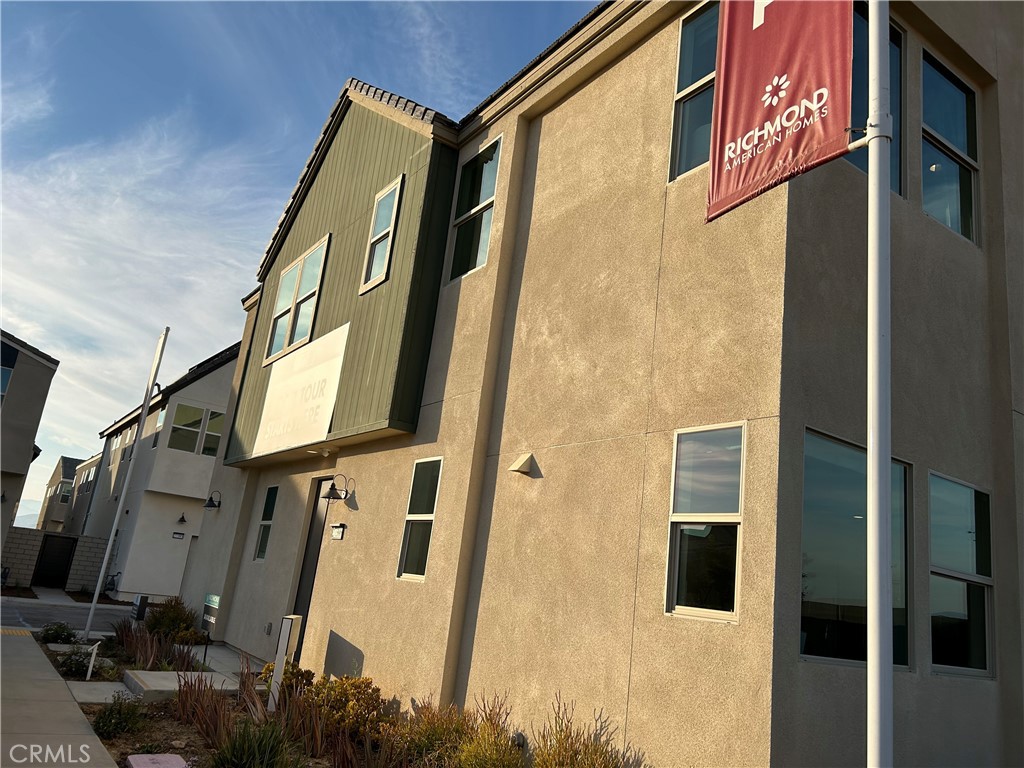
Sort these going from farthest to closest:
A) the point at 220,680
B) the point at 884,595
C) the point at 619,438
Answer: the point at 220,680 → the point at 619,438 → the point at 884,595

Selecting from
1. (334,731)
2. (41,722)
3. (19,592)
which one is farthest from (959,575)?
(19,592)

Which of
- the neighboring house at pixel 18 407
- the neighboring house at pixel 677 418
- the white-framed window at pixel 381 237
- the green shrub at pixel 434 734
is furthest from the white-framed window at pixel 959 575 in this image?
the neighboring house at pixel 18 407

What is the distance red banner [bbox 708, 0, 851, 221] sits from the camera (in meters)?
4.12

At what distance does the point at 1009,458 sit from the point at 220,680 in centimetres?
1020

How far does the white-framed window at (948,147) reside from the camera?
25.5 ft

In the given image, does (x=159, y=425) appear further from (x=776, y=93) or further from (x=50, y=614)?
(x=776, y=93)

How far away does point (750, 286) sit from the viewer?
596cm

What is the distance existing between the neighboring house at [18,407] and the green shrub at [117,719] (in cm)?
2130

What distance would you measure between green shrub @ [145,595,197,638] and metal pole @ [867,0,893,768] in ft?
41.1

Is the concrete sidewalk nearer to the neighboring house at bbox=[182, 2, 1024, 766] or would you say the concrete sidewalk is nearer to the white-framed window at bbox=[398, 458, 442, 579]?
the neighboring house at bbox=[182, 2, 1024, 766]

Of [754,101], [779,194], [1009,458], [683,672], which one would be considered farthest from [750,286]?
[1009,458]

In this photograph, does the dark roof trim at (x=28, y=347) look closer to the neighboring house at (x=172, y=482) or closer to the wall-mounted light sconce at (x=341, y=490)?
the neighboring house at (x=172, y=482)

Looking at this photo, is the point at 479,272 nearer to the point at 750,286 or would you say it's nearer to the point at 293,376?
the point at 750,286

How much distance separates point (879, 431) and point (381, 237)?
950cm
